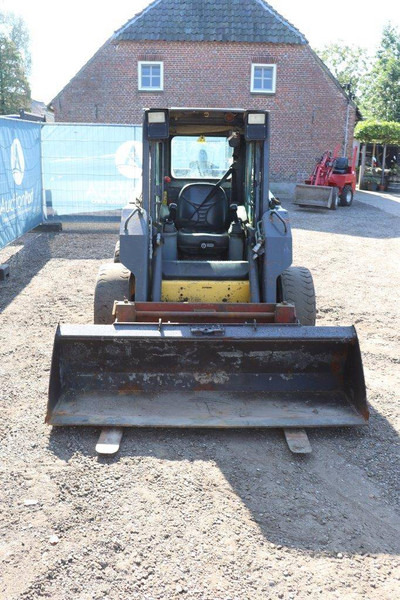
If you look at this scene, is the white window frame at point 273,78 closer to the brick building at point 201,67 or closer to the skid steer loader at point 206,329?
the brick building at point 201,67

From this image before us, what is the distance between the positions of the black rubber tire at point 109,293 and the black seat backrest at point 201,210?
995 millimetres

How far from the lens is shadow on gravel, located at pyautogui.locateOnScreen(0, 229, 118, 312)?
353 inches

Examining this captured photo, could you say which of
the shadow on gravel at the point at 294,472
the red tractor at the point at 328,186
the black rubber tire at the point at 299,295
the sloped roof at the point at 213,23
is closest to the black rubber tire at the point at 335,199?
the red tractor at the point at 328,186

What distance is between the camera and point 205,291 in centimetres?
569

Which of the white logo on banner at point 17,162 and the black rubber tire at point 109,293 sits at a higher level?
the white logo on banner at point 17,162

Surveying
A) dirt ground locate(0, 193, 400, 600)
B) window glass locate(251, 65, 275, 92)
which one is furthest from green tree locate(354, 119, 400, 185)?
dirt ground locate(0, 193, 400, 600)

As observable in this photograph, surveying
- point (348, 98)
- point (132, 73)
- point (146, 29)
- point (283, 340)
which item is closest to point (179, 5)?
point (146, 29)

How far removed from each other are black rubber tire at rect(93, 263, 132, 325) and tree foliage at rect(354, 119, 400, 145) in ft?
82.3

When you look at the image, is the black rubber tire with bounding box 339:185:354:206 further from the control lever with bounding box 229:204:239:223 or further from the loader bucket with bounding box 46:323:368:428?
the loader bucket with bounding box 46:323:368:428

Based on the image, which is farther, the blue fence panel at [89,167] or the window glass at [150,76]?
the window glass at [150,76]

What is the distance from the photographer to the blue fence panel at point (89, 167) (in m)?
13.5

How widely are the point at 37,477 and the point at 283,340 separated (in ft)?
6.64

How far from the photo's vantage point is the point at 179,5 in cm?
2177

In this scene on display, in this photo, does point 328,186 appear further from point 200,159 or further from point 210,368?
point 210,368
